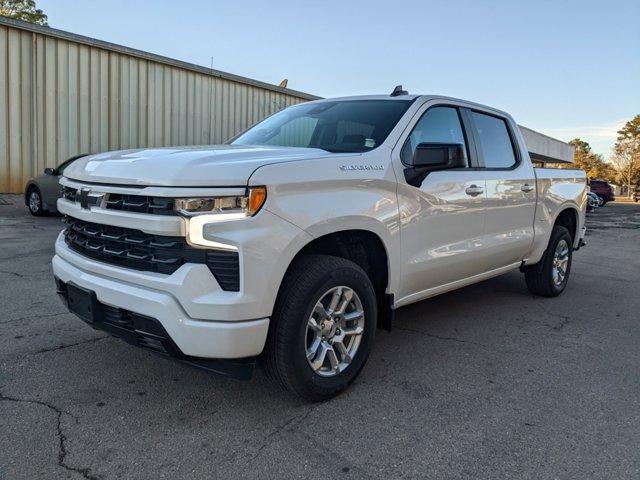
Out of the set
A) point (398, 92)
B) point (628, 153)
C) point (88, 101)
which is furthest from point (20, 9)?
point (628, 153)

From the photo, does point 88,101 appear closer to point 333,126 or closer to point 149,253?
point 333,126

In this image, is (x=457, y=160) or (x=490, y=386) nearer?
(x=490, y=386)

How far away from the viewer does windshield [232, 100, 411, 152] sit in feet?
12.4

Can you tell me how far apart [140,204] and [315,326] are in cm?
116

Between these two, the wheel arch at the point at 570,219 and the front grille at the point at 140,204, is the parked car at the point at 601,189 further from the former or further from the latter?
the front grille at the point at 140,204

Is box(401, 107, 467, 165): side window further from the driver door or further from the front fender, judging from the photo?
the front fender

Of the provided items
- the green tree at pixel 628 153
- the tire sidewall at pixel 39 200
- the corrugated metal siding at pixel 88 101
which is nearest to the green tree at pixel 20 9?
the corrugated metal siding at pixel 88 101

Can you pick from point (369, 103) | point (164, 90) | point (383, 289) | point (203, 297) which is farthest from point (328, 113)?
point (164, 90)

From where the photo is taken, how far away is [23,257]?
7.20 metres

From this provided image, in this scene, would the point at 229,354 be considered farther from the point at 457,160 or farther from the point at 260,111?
the point at 260,111

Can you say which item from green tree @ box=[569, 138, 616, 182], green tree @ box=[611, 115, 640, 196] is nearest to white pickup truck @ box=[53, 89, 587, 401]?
green tree @ box=[611, 115, 640, 196]

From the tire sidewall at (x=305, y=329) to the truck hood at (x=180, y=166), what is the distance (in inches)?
28.1

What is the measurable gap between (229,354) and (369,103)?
2424 millimetres

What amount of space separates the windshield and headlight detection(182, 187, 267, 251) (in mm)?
1071
